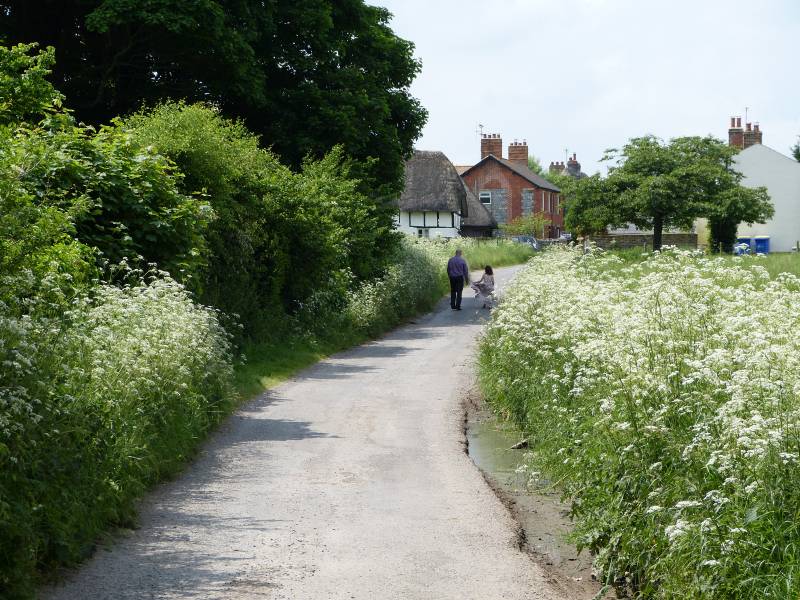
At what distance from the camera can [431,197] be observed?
7350cm

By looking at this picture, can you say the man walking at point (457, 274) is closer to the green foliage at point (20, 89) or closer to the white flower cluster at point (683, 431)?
the green foliage at point (20, 89)

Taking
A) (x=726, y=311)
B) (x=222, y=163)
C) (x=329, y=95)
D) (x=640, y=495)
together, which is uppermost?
(x=329, y=95)

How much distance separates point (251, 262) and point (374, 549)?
1354 cm

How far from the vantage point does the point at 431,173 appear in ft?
244

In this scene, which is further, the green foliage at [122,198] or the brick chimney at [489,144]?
the brick chimney at [489,144]

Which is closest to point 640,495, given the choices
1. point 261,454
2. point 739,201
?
point 261,454

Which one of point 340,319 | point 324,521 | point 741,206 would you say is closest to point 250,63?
point 340,319

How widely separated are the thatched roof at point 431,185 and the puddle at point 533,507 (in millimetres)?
59660

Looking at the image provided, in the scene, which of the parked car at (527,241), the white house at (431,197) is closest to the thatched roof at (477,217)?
the parked car at (527,241)

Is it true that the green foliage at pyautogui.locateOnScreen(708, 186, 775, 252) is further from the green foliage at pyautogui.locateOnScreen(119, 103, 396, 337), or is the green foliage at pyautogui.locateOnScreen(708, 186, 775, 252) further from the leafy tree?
the leafy tree

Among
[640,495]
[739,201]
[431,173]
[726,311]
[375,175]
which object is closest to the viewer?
[640,495]

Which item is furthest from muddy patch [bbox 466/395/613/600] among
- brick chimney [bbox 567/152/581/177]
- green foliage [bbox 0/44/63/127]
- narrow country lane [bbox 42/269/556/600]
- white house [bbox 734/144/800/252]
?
brick chimney [bbox 567/152/581/177]

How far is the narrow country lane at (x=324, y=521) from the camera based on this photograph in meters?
6.82

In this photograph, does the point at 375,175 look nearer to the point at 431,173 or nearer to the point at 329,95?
the point at 329,95
